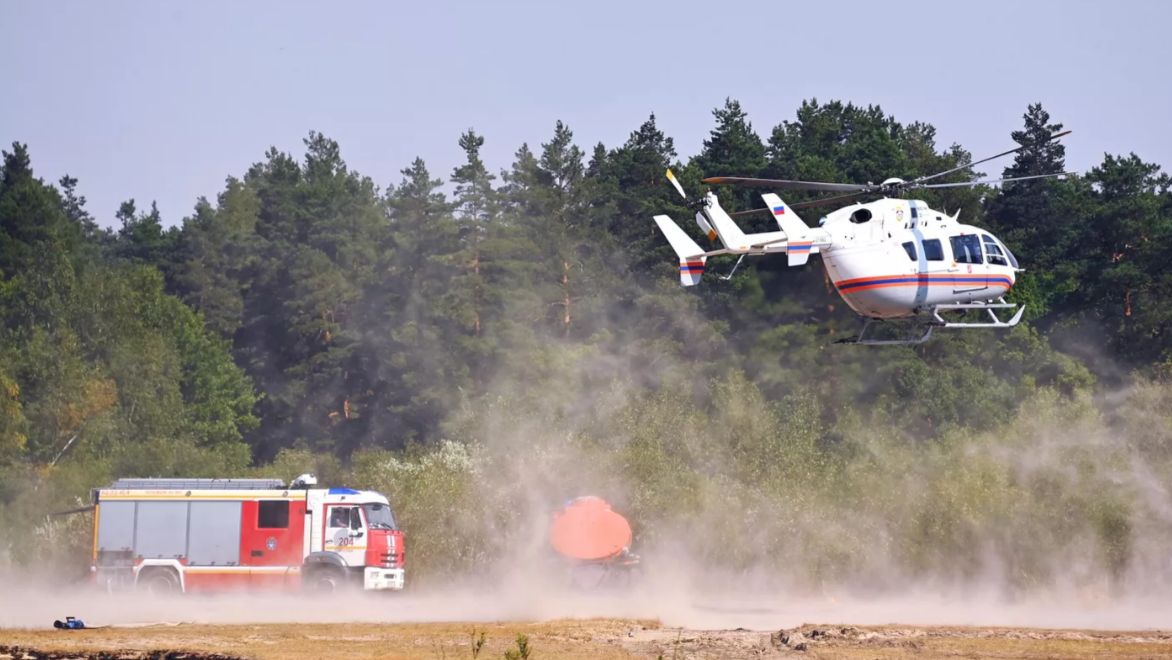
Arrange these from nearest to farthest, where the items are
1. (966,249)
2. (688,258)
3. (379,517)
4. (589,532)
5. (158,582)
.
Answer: (966,249), (158,582), (688,258), (379,517), (589,532)

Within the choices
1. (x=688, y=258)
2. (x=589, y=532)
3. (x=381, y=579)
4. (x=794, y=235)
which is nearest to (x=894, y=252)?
(x=794, y=235)

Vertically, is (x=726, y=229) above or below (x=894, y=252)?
above

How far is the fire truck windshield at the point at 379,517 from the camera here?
3219cm

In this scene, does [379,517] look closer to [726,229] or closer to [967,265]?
[726,229]

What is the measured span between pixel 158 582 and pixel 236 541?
2117 mm

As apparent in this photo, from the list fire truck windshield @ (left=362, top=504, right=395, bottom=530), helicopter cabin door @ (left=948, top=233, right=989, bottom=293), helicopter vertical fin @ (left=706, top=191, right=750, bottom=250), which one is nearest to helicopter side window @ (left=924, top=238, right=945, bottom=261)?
helicopter cabin door @ (left=948, top=233, right=989, bottom=293)

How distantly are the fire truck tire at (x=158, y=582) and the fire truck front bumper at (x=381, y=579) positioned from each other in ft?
14.5

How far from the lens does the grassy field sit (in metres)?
Result: 23.6

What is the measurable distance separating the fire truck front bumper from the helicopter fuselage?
12277 millimetres

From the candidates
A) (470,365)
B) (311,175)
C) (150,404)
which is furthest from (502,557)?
(311,175)

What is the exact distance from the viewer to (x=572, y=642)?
82.8 feet

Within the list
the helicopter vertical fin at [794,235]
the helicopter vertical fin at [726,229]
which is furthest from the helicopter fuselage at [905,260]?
the helicopter vertical fin at [726,229]

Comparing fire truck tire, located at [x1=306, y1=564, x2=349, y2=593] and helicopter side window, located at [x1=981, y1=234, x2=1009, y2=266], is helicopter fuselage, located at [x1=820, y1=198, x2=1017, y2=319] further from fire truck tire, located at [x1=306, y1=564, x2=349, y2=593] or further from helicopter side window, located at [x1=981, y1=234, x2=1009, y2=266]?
fire truck tire, located at [x1=306, y1=564, x2=349, y2=593]

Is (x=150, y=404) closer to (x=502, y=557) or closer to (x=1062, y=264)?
(x=502, y=557)
